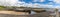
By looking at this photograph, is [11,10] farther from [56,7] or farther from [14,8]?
[56,7]

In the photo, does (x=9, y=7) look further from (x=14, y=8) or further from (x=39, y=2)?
(x=39, y=2)

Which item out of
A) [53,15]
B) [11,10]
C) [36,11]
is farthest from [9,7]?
[53,15]

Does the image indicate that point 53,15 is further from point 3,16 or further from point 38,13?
point 3,16

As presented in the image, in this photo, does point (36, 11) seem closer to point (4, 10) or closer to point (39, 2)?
point (39, 2)

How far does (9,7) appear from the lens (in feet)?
1.39

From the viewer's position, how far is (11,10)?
43 centimetres

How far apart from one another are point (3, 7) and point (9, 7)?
4 cm

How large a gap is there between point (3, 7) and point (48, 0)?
28 cm

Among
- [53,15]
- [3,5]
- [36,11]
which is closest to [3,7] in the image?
[3,5]

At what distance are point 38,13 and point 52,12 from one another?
0.09 metres

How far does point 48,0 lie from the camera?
0.43 meters

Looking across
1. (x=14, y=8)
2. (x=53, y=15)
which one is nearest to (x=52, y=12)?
(x=53, y=15)

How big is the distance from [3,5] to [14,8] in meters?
0.07

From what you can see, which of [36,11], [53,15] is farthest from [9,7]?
[53,15]
